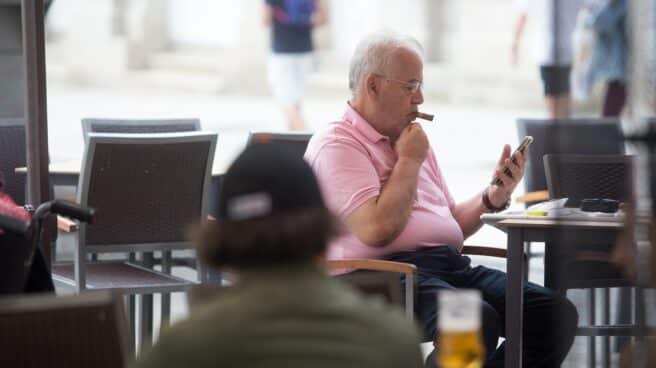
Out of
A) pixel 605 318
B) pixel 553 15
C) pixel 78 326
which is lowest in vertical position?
pixel 605 318

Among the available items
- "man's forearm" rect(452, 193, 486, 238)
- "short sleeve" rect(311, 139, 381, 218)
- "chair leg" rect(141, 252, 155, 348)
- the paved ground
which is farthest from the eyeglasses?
the paved ground

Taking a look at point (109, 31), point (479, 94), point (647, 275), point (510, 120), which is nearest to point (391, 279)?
point (647, 275)

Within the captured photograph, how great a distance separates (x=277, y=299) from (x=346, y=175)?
88.6 inches

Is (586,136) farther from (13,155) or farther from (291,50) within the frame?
(291,50)

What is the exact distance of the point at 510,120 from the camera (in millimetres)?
14969

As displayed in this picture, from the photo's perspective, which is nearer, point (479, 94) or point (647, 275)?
point (647, 275)

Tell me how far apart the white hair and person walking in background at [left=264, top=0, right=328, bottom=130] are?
6.71 m

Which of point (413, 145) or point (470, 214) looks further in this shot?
point (470, 214)

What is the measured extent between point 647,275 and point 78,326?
1104 mm

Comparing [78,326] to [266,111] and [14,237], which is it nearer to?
[14,237]

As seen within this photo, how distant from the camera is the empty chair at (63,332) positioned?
2.50 meters

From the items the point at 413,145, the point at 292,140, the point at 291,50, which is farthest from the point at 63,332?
the point at 291,50

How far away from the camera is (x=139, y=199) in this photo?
468cm

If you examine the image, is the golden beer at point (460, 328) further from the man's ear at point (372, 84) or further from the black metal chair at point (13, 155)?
the black metal chair at point (13, 155)
